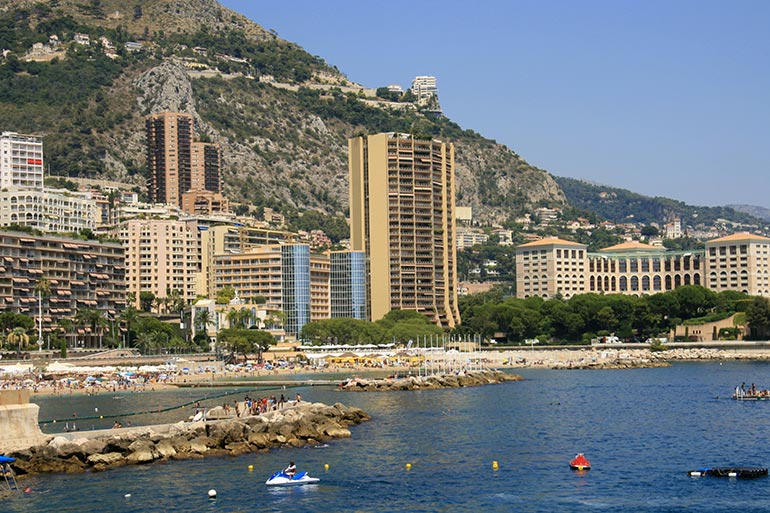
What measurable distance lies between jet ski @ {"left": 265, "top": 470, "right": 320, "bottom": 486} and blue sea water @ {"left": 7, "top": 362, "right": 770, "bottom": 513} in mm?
754

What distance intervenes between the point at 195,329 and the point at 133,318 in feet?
52.1

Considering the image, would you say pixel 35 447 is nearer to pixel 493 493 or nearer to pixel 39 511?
pixel 39 511

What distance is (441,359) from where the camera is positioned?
551 feet

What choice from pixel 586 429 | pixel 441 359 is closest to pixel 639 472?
pixel 586 429

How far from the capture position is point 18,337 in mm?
152750

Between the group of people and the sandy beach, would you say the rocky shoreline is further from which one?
the group of people

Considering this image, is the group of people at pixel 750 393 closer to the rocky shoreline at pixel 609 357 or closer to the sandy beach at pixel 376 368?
the sandy beach at pixel 376 368

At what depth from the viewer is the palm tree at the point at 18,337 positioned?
15175 centimetres

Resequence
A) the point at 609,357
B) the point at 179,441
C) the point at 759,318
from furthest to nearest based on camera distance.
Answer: the point at 759,318 → the point at 609,357 → the point at 179,441

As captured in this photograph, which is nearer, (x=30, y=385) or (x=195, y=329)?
(x=30, y=385)

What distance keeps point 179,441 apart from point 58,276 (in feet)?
369

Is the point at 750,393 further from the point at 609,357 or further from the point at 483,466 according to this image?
the point at 609,357

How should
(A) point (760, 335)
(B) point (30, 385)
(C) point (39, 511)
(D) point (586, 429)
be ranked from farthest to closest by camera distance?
(A) point (760, 335) → (B) point (30, 385) → (D) point (586, 429) → (C) point (39, 511)

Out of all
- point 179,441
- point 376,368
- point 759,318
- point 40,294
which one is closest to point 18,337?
point 40,294
